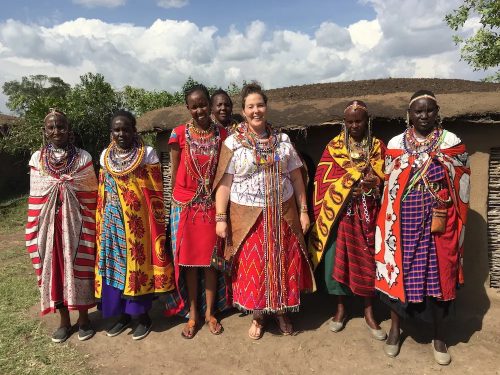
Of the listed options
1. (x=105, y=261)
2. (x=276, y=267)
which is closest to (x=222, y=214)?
(x=276, y=267)

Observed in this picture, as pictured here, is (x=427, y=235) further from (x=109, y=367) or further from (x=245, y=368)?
(x=109, y=367)

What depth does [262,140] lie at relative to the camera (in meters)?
3.29

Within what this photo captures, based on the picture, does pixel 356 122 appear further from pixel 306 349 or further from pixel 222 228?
pixel 306 349

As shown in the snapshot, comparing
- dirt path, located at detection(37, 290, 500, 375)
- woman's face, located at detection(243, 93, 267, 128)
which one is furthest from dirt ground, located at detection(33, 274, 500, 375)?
woman's face, located at detection(243, 93, 267, 128)

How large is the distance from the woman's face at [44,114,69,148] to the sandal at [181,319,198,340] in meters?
1.86

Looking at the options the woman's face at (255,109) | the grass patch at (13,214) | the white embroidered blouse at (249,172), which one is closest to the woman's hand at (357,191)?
the white embroidered blouse at (249,172)

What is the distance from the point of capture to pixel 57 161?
3.50 metres

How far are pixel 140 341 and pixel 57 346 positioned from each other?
693mm

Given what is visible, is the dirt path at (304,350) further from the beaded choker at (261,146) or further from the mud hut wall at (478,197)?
the beaded choker at (261,146)

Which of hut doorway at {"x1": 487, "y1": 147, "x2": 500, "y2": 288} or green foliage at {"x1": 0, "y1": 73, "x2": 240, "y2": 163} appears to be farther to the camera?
green foliage at {"x1": 0, "y1": 73, "x2": 240, "y2": 163}

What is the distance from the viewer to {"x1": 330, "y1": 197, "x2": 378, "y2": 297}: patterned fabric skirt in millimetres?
3428

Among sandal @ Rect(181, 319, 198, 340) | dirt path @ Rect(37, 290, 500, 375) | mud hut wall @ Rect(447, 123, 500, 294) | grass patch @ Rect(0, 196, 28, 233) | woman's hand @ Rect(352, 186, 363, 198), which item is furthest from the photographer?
grass patch @ Rect(0, 196, 28, 233)

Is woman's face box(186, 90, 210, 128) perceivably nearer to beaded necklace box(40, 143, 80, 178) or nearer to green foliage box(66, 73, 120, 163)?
beaded necklace box(40, 143, 80, 178)

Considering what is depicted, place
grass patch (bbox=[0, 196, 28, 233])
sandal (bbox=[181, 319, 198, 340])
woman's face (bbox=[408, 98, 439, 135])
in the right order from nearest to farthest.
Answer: woman's face (bbox=[408, 98, 439, 135]) < sandal (bbox=[181, 319, 198, 340]) < grass patch (bbox=[0, 196, 28, 233])
